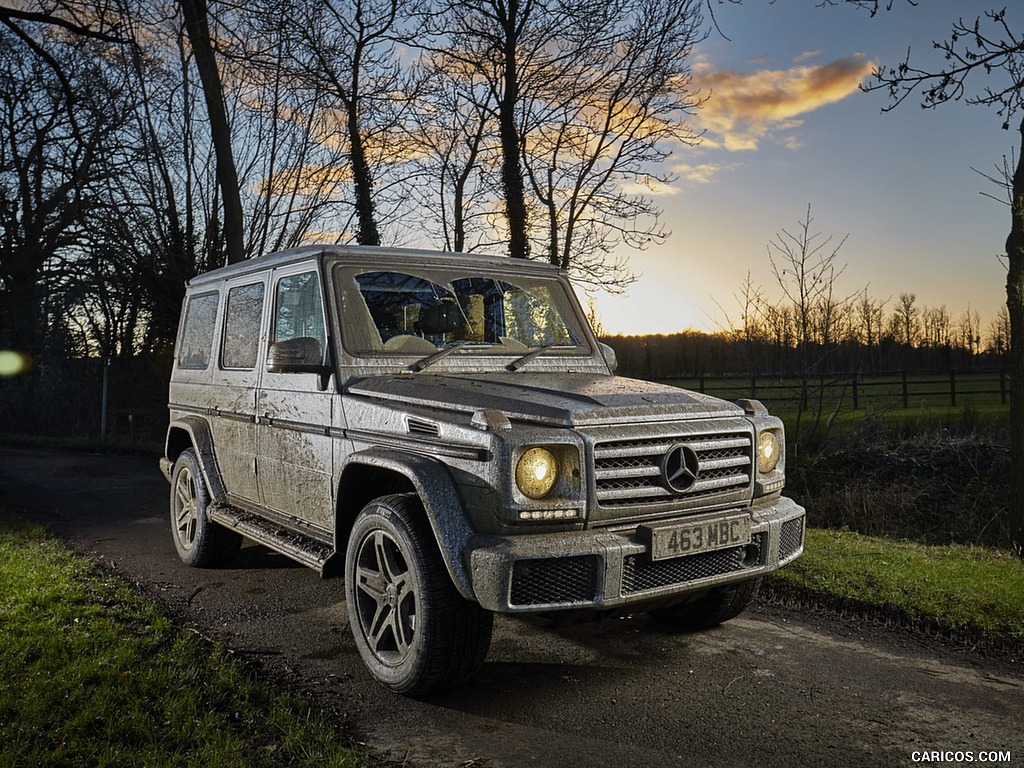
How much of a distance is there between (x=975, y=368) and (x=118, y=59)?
961 inches

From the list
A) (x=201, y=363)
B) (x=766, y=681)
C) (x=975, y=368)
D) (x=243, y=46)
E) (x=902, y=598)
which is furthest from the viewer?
(x=975, y=368)

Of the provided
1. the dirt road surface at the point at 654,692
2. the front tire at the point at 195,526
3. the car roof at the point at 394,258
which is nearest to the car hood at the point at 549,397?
the car roof at the point at 394,258

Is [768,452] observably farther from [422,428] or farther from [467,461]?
[422,428]

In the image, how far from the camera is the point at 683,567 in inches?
149

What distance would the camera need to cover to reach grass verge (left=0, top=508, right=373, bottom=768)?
10.6 ft

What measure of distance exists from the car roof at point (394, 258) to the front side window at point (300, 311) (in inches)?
5.6

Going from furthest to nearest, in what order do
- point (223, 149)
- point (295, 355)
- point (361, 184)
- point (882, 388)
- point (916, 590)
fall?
point (882, 388) < point (361, 184) < point (223, 149) < point (916, 590) < point (295, 355)

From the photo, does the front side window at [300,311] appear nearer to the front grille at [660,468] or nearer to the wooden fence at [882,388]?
the front grille at [660,468]

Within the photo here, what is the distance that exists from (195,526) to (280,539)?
1.90 meters

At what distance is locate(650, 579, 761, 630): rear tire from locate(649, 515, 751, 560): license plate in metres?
0.89

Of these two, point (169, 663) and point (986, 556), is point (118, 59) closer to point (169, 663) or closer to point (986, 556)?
point (169, 663)

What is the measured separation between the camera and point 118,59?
14.2 metres

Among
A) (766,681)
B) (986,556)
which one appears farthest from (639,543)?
(986,556)

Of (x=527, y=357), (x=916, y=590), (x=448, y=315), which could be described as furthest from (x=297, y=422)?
(x=916, y=590)
